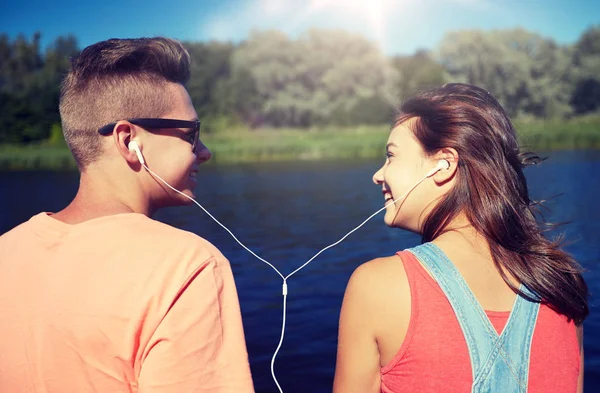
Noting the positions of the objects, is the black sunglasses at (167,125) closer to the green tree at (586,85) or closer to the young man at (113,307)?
the young man at (113,307)

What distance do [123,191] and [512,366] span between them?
96cm

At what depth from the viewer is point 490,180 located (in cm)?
151

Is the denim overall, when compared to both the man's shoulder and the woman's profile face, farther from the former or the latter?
the man's shoulder

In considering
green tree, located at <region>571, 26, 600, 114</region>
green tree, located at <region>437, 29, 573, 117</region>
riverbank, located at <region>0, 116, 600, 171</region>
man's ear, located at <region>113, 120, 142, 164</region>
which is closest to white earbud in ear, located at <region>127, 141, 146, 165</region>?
man's ear, located at <region>113, 120, 142, 164</region>

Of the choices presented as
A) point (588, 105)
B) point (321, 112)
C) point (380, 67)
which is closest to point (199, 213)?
point (321, 112)

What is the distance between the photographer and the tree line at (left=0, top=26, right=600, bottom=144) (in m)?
28.9

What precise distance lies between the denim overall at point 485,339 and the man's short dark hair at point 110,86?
74 centimetres

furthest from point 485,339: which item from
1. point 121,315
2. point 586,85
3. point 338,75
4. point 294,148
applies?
point 586,85

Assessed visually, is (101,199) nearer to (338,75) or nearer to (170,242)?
(170,242)

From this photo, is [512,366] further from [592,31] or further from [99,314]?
[592,31]

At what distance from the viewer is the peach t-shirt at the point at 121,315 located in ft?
3.41

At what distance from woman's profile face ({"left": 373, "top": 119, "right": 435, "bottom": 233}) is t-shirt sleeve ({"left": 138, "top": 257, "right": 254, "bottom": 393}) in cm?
66

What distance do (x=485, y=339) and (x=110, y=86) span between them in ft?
Answer: 3.34

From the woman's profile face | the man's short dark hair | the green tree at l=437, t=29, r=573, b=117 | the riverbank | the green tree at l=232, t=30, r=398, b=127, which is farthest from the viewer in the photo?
the green tree at l=232, t=30, r=398, b=127
